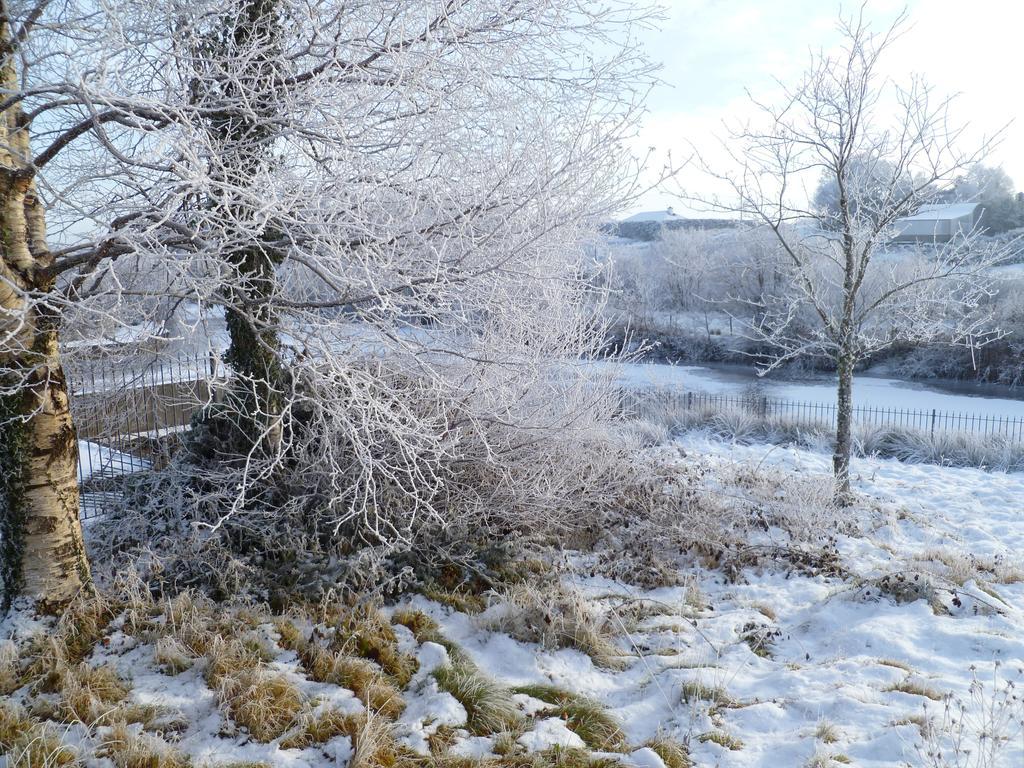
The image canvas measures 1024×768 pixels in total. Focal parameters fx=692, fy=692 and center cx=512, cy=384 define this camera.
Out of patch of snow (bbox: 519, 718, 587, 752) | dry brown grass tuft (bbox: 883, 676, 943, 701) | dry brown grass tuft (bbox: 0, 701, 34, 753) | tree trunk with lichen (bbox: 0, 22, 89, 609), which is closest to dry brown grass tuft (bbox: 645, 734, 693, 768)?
patch of snow (bbox: 519, 718, 587, 752)

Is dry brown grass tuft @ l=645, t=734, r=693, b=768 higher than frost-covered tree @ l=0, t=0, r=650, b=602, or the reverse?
frost-covered tree @ l=0, t=0, r=650, b=602

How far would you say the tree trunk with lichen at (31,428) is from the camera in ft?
12.8

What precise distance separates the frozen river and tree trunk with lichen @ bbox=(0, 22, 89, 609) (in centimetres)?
1371

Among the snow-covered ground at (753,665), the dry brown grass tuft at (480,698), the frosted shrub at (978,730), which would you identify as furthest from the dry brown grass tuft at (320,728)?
the frosted shrub at (978,730)

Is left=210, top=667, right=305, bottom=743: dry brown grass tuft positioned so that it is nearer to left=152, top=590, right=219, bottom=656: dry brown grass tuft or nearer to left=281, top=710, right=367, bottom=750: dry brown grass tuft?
left=281, top=710, right=367, bottom=750: dry brown grass tuft

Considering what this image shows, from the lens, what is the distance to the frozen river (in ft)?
58.8

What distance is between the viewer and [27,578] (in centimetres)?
412

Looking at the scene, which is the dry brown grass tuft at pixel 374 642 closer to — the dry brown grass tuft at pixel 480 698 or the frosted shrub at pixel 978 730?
the dry brown grass tuft at pixel 480 698

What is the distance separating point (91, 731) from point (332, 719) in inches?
43.7

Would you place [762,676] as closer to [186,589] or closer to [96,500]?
[186,589]

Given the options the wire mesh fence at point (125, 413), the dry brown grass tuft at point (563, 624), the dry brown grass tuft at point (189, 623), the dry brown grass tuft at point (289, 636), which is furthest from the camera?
the wire mesh fence at point (125, 413)

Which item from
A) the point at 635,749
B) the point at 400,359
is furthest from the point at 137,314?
the point at 635,749

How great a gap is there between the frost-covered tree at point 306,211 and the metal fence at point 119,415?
1056 mm

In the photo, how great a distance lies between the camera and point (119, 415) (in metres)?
7.74
